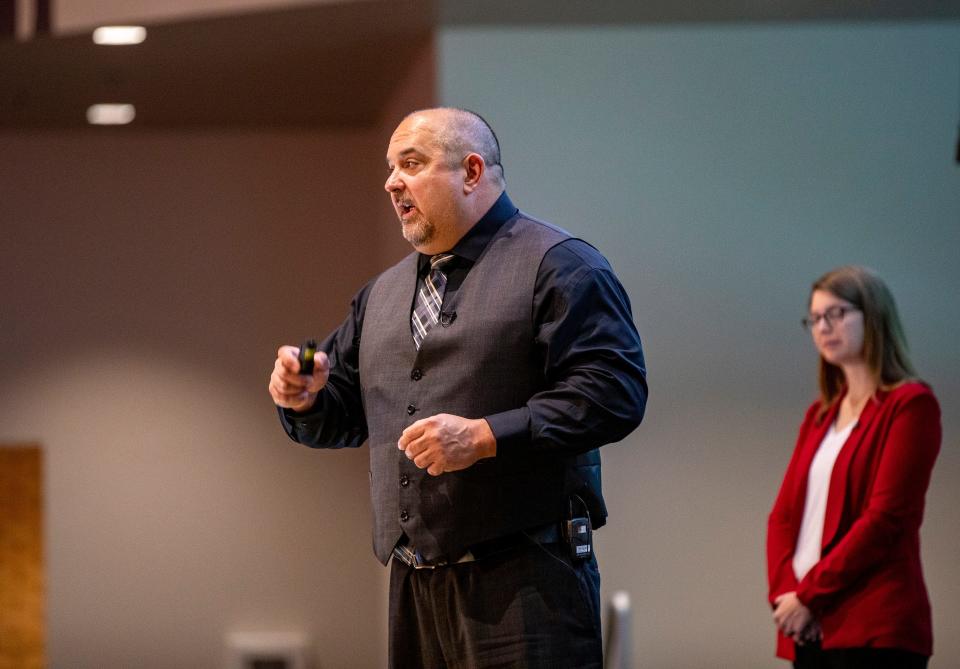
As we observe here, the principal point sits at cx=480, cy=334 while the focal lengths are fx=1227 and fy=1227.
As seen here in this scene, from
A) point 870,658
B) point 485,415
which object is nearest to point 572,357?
point 485,415

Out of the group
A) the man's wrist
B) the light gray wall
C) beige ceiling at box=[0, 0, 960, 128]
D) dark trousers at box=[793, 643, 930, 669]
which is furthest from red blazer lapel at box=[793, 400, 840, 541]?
beige ceiling at box=[0, 0, 960, 128]

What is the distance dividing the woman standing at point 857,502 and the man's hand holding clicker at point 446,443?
1.21m

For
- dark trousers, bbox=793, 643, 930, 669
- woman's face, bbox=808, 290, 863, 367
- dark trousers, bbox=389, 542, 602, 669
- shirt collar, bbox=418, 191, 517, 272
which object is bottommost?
dark trousers, bbox=793, 643, 930, 669

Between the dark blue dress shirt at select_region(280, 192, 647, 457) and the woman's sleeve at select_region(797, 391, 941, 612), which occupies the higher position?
the dark blue dress shirt at select_region(280, 192, 647, 457)

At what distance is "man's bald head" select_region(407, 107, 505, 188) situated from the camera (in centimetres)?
204

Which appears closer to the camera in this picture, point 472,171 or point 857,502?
point 472,171

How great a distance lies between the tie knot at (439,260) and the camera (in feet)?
6.77

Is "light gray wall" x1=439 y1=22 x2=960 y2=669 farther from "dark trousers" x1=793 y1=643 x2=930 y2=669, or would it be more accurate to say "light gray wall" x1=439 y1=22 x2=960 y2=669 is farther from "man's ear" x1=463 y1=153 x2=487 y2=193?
"man's ear" x1=463 y1=153 x2=487 y2=193

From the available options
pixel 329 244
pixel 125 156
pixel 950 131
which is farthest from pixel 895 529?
pixel 125 156

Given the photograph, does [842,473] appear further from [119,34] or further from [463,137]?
[119,34]

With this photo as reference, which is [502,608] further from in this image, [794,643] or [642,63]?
[642,63]

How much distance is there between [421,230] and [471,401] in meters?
0.32

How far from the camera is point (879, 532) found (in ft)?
8.70

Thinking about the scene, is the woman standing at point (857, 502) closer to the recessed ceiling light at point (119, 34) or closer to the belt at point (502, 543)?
the belt at point (502, 543)
